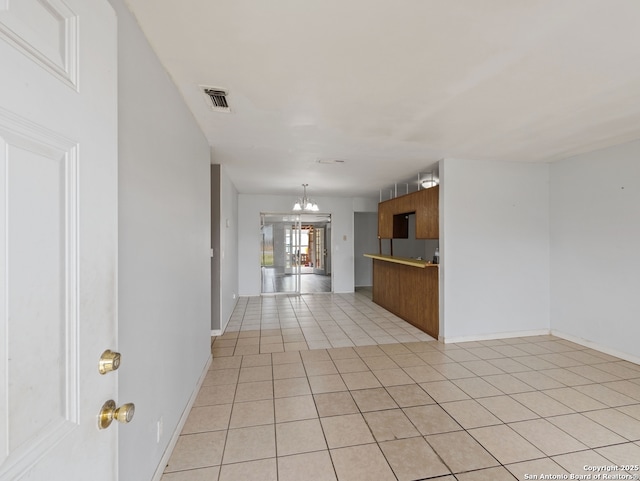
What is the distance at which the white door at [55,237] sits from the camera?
522 millimetres

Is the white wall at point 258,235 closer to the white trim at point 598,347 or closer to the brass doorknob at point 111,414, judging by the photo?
the white trim at point 598,347

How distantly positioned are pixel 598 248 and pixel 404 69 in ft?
12.1

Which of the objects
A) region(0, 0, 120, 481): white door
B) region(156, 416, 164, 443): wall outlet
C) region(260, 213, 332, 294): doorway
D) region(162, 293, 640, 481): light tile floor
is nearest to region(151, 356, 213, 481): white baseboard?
region(162, 293, 640, 481): light tile floor

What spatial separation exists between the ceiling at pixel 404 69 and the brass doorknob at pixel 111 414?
165cm

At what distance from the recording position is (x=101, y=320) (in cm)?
79

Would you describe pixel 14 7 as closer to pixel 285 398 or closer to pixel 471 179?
pixel 285 398

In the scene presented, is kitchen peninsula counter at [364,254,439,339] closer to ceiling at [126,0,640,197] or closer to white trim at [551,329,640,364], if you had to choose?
white trim at [551,329,640,364]

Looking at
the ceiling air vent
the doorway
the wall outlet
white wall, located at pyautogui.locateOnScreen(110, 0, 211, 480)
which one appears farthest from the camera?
the doorway

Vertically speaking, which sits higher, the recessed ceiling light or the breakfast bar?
the recessed ceiling light

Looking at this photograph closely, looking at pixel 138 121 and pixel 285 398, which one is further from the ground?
pixel 138 121

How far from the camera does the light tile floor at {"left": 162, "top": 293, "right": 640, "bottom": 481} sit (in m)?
1.86

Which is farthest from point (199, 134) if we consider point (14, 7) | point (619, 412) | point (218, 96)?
point (619, 412)

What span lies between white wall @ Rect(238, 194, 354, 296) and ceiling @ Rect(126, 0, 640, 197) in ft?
12.5

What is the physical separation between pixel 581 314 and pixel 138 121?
17.3ft
